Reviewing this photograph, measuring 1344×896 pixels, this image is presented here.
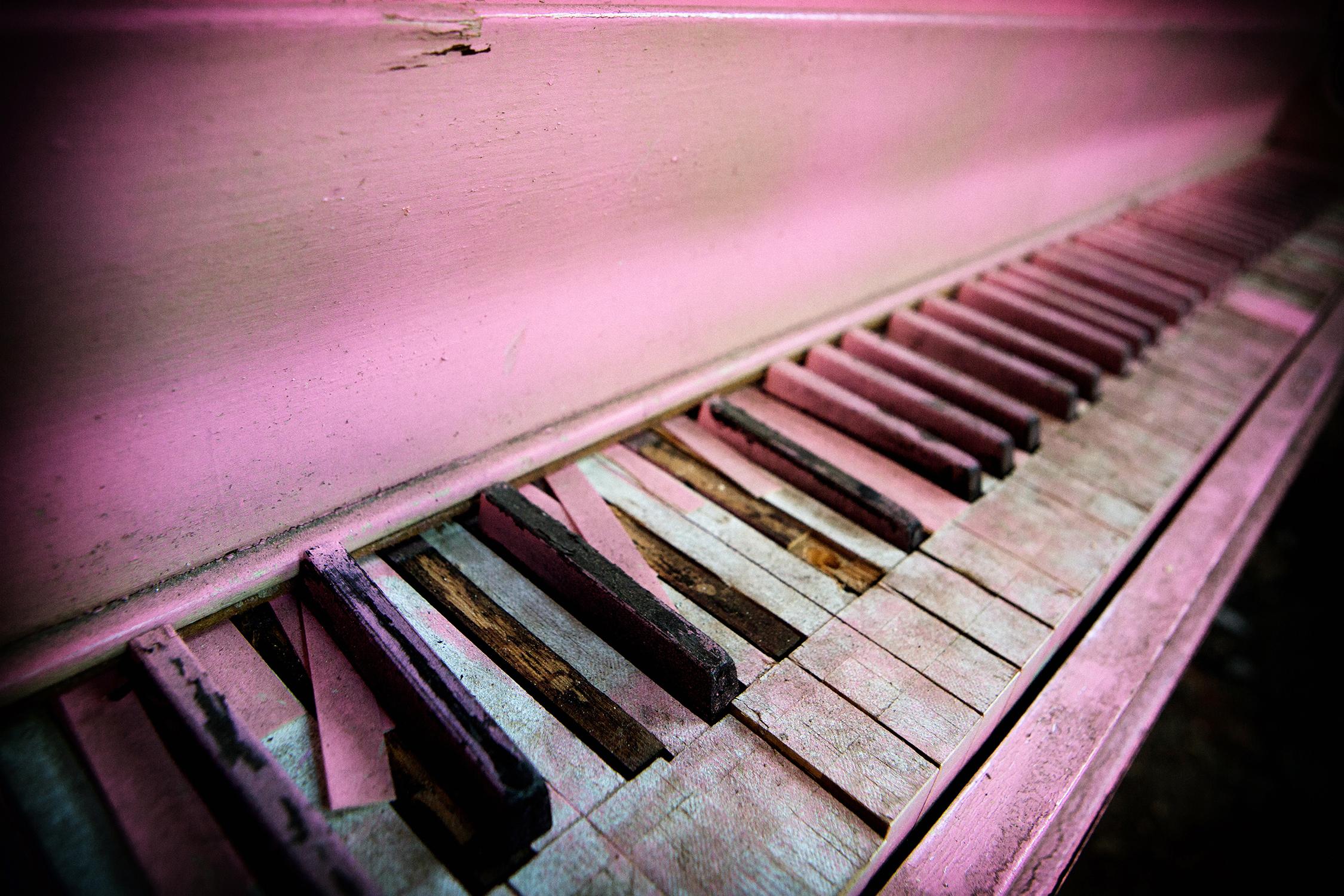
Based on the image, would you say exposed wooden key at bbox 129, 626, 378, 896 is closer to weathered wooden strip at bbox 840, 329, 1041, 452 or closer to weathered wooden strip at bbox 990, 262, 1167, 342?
weathered wooden strip at bbox 840, 329, 1041, 452

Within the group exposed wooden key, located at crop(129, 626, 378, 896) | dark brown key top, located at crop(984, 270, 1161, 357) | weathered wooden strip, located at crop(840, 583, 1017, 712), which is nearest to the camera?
exposed wooden key, located at crop(129, 626, 378, 896)

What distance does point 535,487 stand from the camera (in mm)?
1485

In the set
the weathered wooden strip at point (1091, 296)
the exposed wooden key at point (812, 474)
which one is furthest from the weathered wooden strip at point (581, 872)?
the weathered wooden strip at point (1091, 296)

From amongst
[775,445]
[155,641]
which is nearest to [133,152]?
[155,641]

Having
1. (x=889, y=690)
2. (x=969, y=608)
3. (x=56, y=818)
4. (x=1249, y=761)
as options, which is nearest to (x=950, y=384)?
(x=969, y=608)

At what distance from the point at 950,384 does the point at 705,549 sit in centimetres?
83

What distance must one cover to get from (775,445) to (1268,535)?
4.05m

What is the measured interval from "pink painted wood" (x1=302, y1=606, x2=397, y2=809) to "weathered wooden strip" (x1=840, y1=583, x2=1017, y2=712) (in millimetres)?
688

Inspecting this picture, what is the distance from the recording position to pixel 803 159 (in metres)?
1.83

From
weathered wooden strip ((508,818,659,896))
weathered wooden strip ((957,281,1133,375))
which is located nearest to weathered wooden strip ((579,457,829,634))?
weathered wooden strip ((508,818,659,896))

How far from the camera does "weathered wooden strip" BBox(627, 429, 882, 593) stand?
4.59ft

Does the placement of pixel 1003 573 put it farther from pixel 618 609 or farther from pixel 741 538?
pixel 618 609

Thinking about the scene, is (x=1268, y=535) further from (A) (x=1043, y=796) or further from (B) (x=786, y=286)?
(A) (x=1043, y=796)

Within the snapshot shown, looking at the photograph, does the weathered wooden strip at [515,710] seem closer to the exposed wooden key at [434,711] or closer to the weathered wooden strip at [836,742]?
the exposed wooden key at [434,711]
